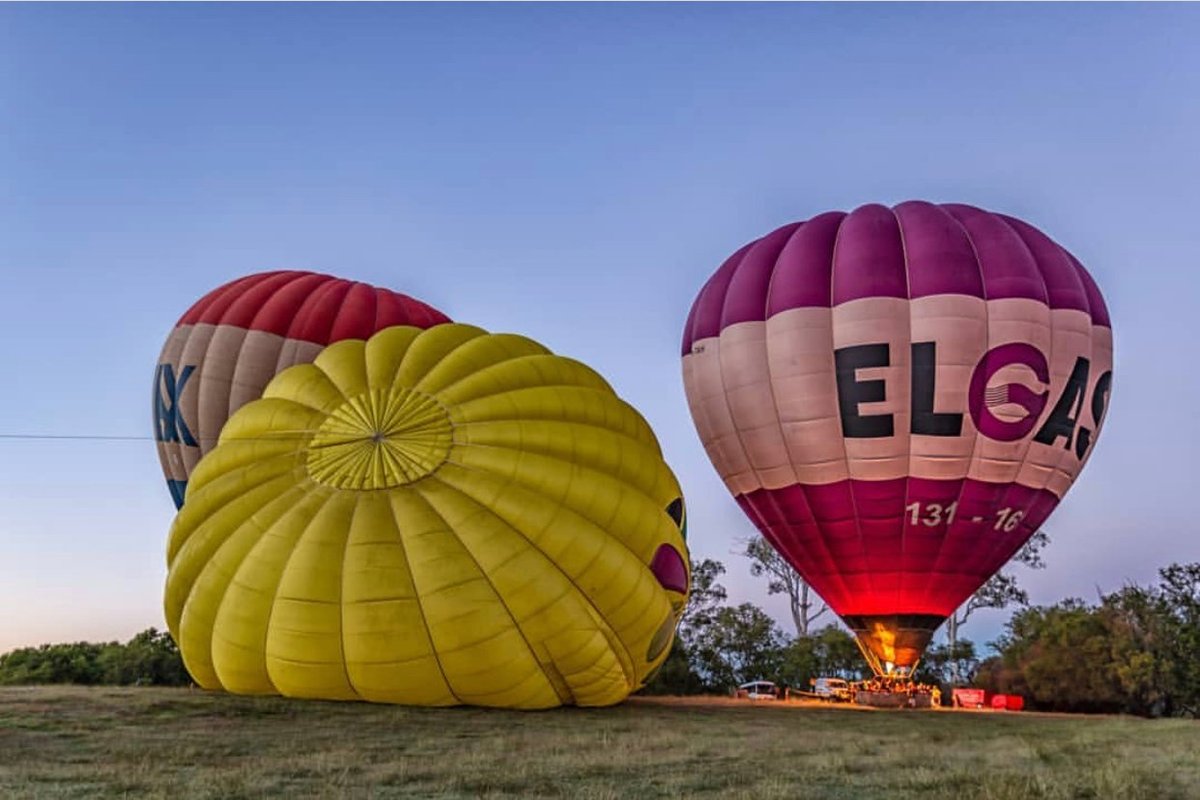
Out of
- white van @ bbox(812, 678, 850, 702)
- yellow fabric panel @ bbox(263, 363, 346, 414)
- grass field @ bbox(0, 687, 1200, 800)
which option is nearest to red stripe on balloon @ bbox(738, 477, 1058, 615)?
white van @ bbox(812, 678, 850, 702)

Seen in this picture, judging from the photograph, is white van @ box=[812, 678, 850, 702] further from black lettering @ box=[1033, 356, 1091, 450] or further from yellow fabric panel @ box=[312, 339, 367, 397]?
yellow fabric panel @ box=[312, 339, 367, 397]

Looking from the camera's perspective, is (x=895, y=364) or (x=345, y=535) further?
(x=895, y=364)

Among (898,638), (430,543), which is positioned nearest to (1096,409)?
(898,638)

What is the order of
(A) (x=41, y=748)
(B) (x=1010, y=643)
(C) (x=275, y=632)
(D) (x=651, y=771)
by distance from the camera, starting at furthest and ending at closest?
1. (B) (x=1010, y=643)
2. (C) (x=275, y=632)
3. (A) (x=41, y=748)
4. (D) (x=651, y=771)

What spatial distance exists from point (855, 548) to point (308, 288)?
11.7m

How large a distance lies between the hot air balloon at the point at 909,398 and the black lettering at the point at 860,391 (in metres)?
0.03

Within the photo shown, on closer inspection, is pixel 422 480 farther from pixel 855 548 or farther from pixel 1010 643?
pixel 1010 643

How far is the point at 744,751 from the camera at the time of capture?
9.30 m

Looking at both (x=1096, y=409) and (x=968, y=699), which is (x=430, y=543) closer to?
(x=1096, y=409)

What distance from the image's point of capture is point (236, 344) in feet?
62.0

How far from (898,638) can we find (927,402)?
447 cm

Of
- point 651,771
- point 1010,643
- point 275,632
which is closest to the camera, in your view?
point 651,771

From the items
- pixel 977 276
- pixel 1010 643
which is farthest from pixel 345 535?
pixel 1010 643

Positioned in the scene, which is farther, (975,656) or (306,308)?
(975,656)
